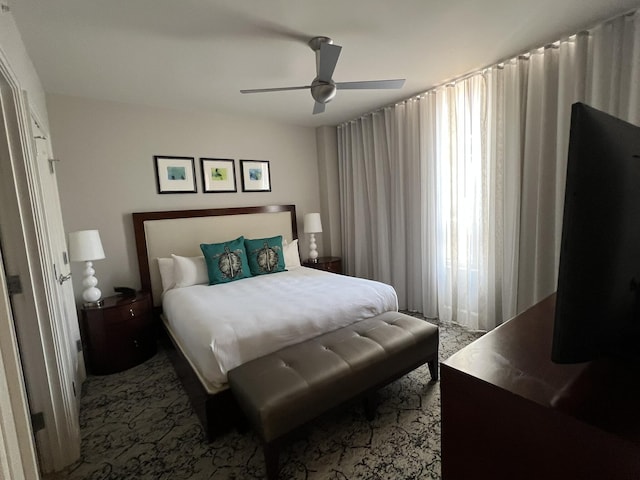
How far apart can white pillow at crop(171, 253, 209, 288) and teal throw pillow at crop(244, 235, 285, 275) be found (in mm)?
505

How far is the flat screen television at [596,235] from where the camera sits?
0.49 meters

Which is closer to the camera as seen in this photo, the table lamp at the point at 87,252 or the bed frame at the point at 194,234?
the bed frame at the point at 194,234

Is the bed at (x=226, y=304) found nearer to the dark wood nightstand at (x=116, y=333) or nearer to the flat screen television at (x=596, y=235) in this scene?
the dark wood nightstand at (x=116, y=333)

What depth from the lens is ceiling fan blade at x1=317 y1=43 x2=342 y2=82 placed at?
189cm

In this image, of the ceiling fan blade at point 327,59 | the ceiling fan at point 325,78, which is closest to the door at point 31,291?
the ceiling fan at point 325,78

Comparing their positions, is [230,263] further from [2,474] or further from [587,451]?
[587,451]

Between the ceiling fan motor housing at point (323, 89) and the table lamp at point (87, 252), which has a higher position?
the ceiling fan motor housing at point (323, 89)

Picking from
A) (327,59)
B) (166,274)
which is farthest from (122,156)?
(327,59)

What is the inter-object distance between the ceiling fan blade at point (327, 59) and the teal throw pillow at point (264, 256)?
1.91 meters

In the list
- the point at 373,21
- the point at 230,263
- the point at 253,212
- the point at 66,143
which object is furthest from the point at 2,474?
the point at 253,212

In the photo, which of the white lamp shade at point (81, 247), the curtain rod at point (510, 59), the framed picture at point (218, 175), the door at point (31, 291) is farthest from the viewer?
the framed picture at point (218, 175)

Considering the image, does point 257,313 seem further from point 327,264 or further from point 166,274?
point 327,264

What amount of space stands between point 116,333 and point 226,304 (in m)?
1.16

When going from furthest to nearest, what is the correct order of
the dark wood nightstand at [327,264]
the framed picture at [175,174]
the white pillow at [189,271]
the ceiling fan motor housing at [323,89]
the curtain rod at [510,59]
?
the dark wood nightstand at [327,264] < the framed picture at [175,174] < the white pillow at [189,271] < the ceiling fan motor housing at [323,89] < the curtain rod at [510,59]
